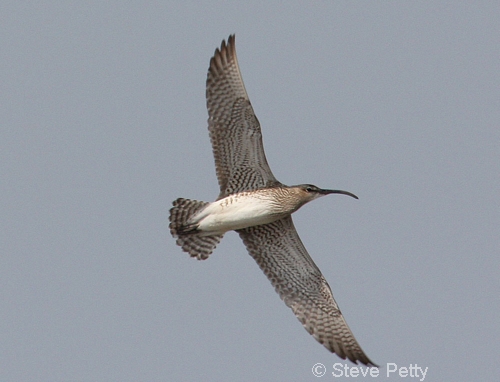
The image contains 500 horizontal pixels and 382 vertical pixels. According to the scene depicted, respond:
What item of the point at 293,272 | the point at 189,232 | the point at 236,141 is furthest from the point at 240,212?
the point at 293,272

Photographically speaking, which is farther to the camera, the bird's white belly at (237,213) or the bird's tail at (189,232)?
the bird's tail at (189,232)

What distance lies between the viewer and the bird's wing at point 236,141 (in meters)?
16.1

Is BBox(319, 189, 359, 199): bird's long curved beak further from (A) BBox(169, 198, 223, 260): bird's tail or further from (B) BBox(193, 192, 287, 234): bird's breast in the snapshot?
(A) BBox(169, 198, 223, 260): bird's tail

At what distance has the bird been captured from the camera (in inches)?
630

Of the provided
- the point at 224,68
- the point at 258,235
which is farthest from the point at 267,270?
the point at 224,68

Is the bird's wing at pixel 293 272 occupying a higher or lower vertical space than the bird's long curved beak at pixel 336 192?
lower

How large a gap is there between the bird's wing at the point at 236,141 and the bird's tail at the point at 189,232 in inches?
19.9

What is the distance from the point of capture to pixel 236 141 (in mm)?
16094

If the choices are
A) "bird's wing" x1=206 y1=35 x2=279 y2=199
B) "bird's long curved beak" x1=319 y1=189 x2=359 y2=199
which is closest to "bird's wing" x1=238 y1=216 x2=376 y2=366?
"bird's long curved beak" x1=319 y1=189 x2=359 y2=199

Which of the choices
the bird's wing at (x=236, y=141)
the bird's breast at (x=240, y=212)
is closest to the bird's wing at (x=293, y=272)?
the bird's breast at (x=240, y=212)

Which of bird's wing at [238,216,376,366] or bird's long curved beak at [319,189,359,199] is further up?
bird's long curved beak at [319,189,359,199]

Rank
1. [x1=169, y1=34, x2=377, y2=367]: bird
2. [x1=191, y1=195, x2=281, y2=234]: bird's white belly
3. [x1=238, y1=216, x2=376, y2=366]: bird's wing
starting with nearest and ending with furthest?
[x1=191, y1=195, x2=281, y2=234]: bird's white belly, [x1=169, y1=34, x2=377, y2=367]: bird, [x1=238, y1=216, x2=376, y2=366]: bird's wing

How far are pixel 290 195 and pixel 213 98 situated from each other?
182cm

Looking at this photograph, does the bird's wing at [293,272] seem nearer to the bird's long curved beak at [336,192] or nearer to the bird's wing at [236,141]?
the bird's long curved beak at [336,192]
